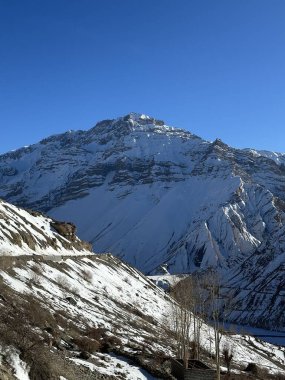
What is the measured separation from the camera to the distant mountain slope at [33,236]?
264ft

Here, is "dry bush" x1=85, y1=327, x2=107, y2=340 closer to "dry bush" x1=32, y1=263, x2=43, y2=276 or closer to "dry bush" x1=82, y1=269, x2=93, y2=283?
"dry bush" x1=32, y1=263, x2=43, y2=276

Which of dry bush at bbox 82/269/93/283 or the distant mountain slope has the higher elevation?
the distant mountain slope

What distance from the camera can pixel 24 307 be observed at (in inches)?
1620

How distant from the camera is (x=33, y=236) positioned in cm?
9369

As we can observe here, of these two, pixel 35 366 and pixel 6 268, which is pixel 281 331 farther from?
pixel 35 366

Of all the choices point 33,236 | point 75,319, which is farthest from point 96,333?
point 33,236

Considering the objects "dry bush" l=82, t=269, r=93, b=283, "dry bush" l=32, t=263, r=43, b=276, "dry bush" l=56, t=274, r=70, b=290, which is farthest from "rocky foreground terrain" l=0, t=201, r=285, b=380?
"dry bush" l=32, t=263, r=43, b=276

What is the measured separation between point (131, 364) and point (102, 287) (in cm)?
4791

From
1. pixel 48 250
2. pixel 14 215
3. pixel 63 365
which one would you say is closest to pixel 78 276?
pixel 48 250

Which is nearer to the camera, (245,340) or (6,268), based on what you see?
(6,268)

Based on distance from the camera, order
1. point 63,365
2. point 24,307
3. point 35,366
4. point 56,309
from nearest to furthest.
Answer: point 35,366, point 63,365, point 24,307, point 56,309

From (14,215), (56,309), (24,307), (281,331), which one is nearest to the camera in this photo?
(24,307)

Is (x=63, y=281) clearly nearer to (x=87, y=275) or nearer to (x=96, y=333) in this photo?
(x=87, y=275)

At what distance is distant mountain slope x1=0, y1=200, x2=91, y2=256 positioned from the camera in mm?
80500
